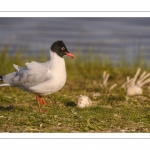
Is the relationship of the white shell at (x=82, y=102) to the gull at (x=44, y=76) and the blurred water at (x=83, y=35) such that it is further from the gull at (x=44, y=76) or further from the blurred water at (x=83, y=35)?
the blurred water at (x=83, y=35)

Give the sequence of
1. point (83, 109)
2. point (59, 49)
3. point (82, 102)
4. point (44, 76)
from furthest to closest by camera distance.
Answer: point (82, 102)
point (83, 109)
point (59, 49)
point (44, 76)

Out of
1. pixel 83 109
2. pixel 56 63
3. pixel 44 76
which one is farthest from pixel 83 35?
pixel 44 76

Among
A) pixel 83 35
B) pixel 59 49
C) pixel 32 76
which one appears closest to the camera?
pixel 32 76

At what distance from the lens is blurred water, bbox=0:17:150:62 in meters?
11.3

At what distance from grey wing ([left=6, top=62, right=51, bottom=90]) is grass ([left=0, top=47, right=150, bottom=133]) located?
0.41m

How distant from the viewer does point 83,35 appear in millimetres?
12453

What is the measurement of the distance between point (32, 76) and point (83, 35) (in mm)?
4509

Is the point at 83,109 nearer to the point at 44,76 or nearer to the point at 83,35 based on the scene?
the point at 44,76

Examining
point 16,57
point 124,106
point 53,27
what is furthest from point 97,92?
point 53,27

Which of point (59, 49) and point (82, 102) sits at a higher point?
point (59, 49)

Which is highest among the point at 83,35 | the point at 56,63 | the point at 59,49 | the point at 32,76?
the point at 83,35

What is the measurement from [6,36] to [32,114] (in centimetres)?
335

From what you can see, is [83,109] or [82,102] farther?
[82,102]
